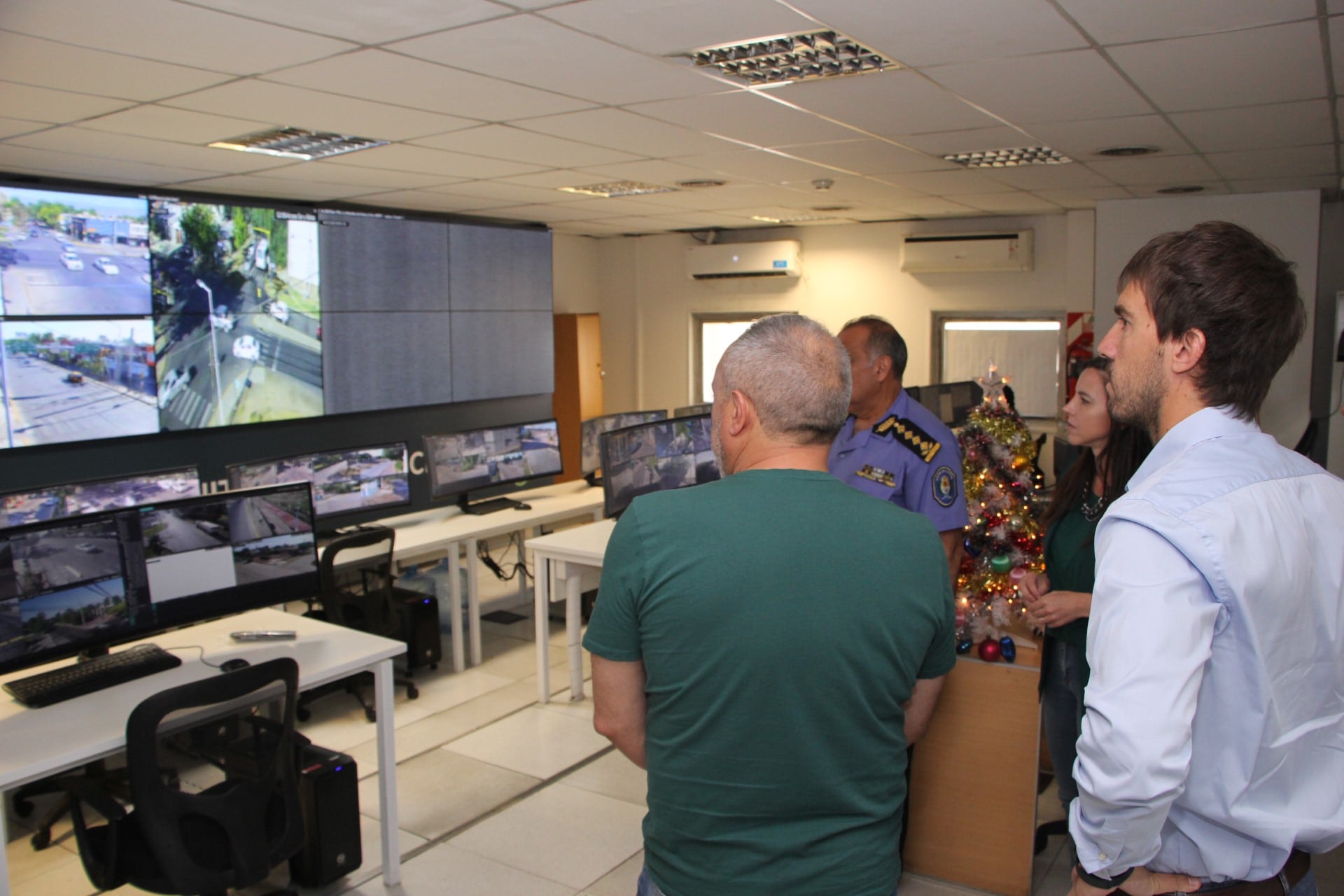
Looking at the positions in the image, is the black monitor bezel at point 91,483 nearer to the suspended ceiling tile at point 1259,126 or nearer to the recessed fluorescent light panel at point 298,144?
the recessed fluorescent light panel at point 298,144

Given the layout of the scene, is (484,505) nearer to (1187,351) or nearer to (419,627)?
(419,627)

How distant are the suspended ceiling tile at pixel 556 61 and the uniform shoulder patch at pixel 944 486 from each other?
1.54 meters

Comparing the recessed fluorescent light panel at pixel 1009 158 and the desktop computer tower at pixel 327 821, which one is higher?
the recessed fluorescent light panel at pixel 1009 158

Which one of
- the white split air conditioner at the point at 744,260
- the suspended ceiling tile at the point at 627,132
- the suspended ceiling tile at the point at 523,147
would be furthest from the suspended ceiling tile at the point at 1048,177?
the white split air conditioner at the point at 744,260

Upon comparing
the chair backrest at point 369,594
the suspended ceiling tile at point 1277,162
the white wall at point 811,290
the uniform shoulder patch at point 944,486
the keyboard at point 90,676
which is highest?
the suspended ceiling tile at point 1277,162

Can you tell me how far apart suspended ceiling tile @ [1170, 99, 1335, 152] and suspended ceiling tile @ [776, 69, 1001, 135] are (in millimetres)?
847

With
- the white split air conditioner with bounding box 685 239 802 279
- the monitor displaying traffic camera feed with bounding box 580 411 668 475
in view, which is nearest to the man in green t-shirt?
the monitor displaying traffic camera feed with bounding box 580 411 668 475

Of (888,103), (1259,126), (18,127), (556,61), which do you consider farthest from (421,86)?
(1259,126)

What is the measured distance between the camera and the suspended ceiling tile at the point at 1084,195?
631 cm

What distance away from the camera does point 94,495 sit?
13.9 feet

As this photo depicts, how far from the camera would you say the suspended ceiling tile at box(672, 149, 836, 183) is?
491cm

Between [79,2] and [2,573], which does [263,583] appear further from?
[79,2]

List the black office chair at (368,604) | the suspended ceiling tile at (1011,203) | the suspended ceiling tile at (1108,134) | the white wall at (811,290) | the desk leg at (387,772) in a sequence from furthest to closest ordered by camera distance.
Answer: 1. the white wall at (811,290)
2. the suspended ceiling tile at (1011,203)
3. the black office chair at (368,604)
4. the suspended ceiling tile at (1108,134)
5. the desk leg at (387,772)

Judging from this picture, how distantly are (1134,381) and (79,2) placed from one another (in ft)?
8.49
